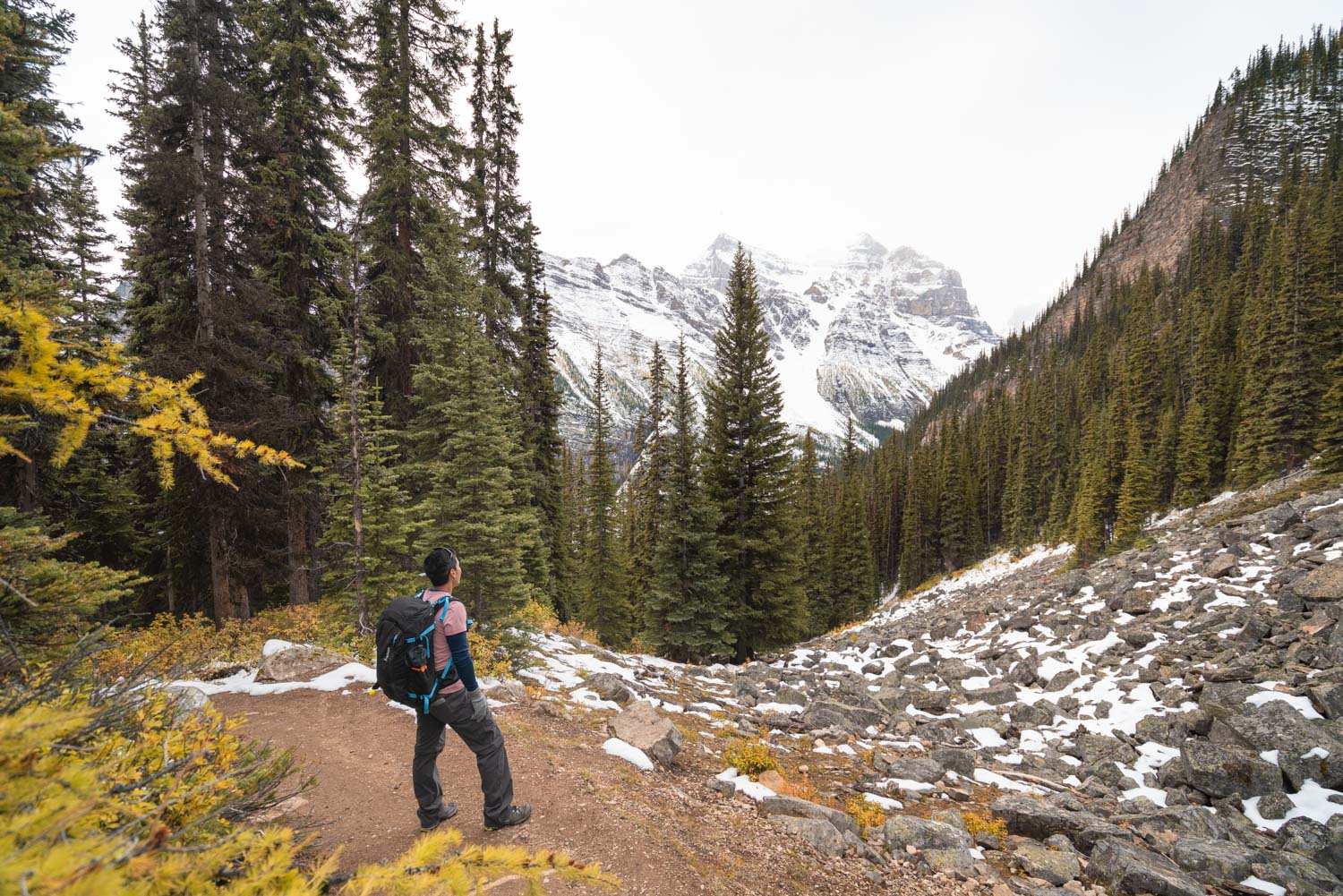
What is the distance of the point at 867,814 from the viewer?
6414 mm

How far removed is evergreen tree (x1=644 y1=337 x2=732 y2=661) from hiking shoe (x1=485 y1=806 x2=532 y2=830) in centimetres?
1222

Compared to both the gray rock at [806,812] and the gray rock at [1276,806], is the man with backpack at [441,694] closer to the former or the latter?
the gray rock at [806,812]

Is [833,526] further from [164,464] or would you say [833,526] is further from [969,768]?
[164,464]

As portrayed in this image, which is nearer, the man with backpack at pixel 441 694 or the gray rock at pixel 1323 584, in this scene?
the man with backpack at pixel 441 694

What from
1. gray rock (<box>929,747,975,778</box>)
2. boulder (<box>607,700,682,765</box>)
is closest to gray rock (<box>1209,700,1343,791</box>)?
gray rock (<box>929,747,975,778</box>)

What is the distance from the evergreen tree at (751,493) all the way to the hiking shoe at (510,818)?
43.7 feet

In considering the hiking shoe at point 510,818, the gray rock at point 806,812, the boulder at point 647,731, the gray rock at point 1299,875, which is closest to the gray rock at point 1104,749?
the gray rock at point 1299,875

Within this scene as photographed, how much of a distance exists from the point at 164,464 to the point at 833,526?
2031 inches

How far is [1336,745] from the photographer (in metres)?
7.14

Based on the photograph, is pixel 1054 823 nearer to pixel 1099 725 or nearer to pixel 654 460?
pixel 1099 725

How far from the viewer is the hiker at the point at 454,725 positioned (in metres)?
4.30

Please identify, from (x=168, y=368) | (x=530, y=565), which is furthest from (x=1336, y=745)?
(x=168, y=368)

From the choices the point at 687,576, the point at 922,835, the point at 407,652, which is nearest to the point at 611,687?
the point at 922,835

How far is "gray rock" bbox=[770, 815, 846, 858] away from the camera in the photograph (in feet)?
18.0
